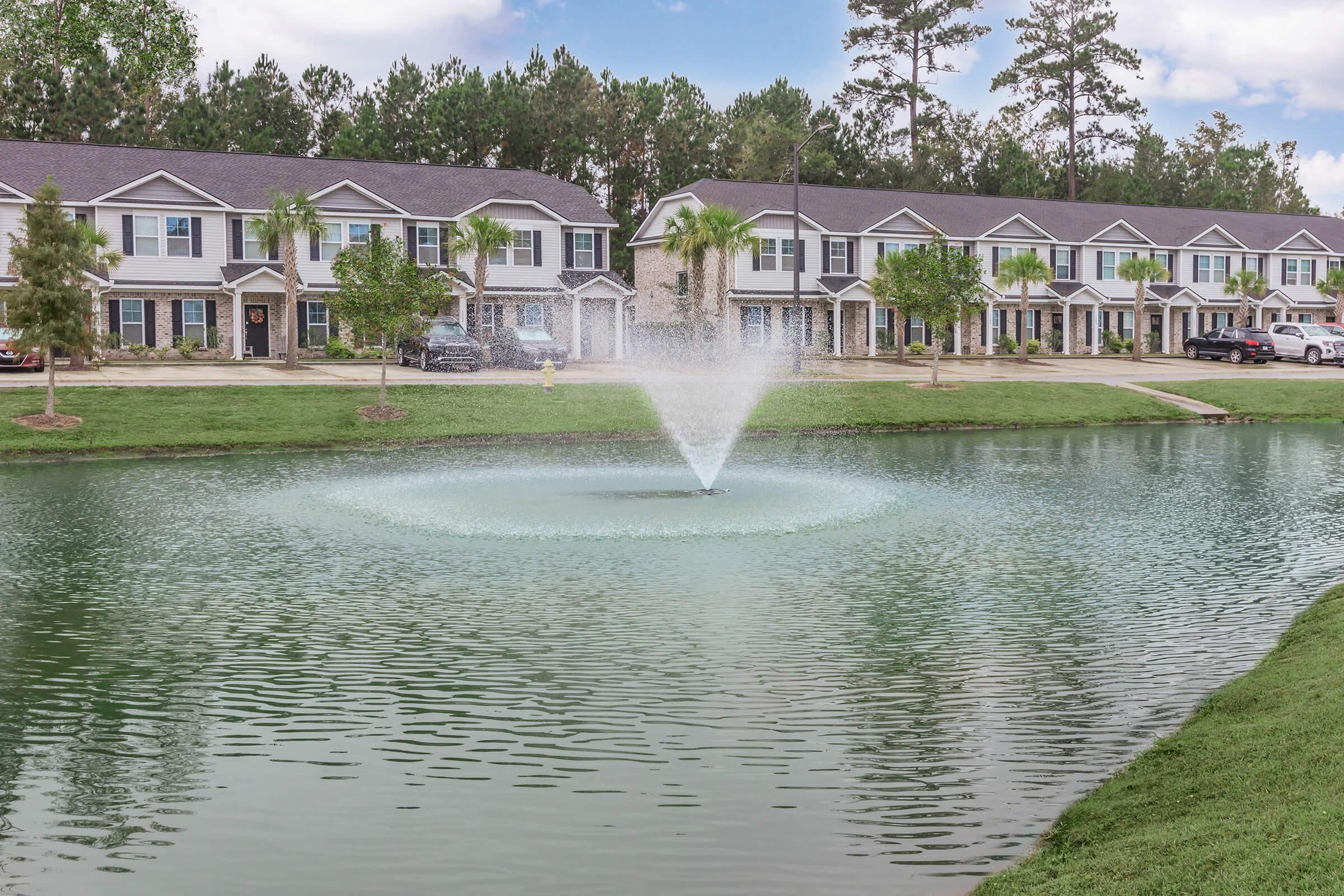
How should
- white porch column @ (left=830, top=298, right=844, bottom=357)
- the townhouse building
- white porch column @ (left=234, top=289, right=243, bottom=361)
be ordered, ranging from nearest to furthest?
white porch column @ (left=234, top=289, right=243, bottom=361), the townhouse building, white porch column @ (left=830, top=298, right=844, bottom=357)

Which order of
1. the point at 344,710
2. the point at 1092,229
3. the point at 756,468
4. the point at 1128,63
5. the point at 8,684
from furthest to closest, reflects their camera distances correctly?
the point at 1128,63 < the point at 1092,229 < the point at 756,468 < the point at 8,684 < the point at 344,710

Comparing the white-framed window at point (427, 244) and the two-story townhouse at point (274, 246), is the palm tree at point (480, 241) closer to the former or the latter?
the two-story townhouse at point (274, 246)

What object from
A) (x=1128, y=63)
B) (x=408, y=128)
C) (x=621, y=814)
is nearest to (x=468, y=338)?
(x=408, y=128)

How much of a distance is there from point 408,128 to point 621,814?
84.1 metres

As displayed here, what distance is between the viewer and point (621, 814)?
28.6ft

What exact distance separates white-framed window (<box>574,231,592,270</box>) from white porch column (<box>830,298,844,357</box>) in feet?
43.6

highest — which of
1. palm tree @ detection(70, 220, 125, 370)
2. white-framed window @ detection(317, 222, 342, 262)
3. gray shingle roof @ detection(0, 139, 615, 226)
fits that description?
gray shingle roof @ detection(0, 139, 615, 226)

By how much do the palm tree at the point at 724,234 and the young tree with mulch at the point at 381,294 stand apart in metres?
22.5

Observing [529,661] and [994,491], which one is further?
[994,491]

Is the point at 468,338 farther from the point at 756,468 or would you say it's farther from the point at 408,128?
the point at 408,128

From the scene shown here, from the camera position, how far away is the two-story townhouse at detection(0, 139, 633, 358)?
56.5 m

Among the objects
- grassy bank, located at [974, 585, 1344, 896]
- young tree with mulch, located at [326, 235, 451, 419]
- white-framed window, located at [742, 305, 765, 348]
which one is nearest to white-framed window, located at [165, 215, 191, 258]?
young tree with mulch, located at [326, 235, 451, 419]

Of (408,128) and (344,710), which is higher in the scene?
(408,128)

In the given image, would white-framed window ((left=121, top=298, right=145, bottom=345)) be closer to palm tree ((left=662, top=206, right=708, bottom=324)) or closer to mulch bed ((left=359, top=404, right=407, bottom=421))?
mulch bed ((left=359, top=404, right=407, bottom=421))
